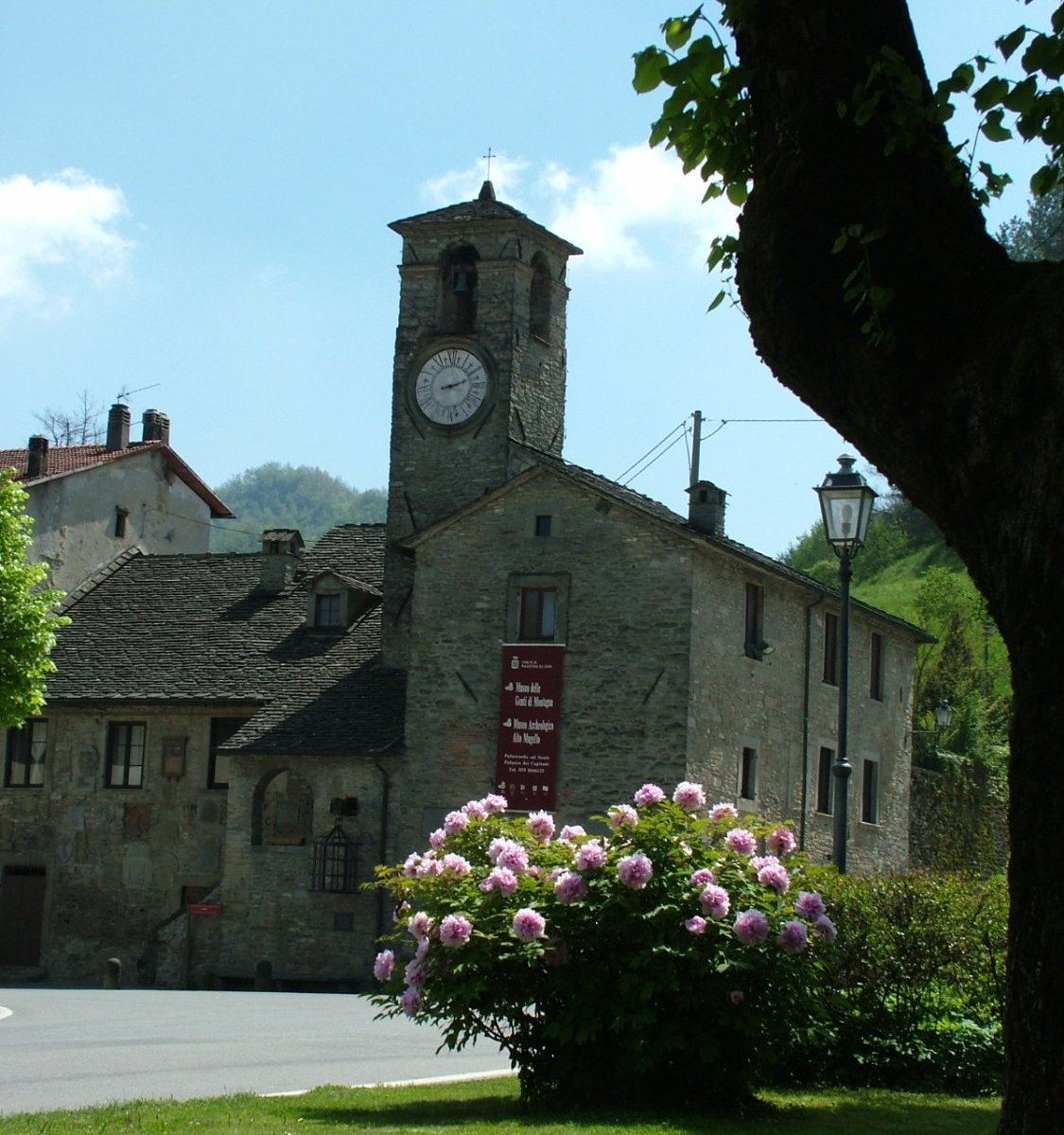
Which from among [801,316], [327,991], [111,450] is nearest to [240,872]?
[327,991]

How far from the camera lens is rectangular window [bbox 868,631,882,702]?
3953 centimetres

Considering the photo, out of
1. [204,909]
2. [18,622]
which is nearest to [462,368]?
[18,622]

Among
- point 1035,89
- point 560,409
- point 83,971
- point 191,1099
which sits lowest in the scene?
point 83,971

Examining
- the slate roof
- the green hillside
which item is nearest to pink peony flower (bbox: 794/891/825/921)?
the green hillside

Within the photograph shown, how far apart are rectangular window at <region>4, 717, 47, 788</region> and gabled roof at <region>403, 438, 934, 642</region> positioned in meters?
9.55

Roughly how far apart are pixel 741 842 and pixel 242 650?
2700 centimetres

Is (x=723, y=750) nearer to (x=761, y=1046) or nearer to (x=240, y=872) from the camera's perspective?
(x=240, y=872)

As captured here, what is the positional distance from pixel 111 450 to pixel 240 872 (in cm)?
1619

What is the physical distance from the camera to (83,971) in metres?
35.8

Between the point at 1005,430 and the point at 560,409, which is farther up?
the point at 560,409

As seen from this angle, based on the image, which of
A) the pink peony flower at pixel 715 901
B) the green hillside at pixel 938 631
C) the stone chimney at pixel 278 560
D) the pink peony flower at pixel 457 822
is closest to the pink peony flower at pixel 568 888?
the pink peony flower at pixel 715 901

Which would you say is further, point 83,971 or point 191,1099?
point 83,971

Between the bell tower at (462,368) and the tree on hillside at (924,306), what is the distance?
29.3 metres

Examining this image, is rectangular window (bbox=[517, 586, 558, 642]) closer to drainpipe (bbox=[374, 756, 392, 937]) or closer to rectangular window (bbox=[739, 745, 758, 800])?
drainpipe (bbox=[374, 756, 392, 937])
